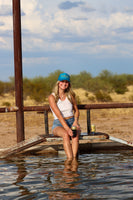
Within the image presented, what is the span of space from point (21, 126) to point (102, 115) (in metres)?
11.0

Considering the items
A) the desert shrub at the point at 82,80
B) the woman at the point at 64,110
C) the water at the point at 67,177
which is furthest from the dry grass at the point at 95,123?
the desert shrub at the point at 82,80

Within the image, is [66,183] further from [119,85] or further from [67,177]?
[119,85]

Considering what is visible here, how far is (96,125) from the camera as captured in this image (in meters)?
14.6

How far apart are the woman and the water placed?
0.36m

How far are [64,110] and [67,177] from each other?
1796 millimetres

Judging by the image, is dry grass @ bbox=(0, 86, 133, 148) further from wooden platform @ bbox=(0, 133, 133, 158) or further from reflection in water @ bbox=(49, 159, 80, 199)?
reflection in water @ bbox=(49, 159, 80, 199)

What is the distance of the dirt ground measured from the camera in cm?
1174

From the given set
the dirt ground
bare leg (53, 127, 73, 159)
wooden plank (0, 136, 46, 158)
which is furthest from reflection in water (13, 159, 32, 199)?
the dirt ground

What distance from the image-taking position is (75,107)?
286 inches

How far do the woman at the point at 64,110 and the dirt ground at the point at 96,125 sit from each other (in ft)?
10.2

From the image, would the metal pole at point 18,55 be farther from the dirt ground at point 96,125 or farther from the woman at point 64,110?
the dirt ground at point 96,125

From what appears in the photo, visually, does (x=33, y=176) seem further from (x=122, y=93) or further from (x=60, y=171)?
(x=122, y=93)

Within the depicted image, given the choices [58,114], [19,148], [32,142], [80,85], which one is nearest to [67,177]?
[58,114]

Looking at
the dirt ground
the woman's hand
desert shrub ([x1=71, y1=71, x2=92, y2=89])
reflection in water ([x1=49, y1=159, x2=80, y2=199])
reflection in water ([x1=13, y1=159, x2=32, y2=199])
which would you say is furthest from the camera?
desert shrub ([x1=71, y1=71, x2=92, y2=89])
